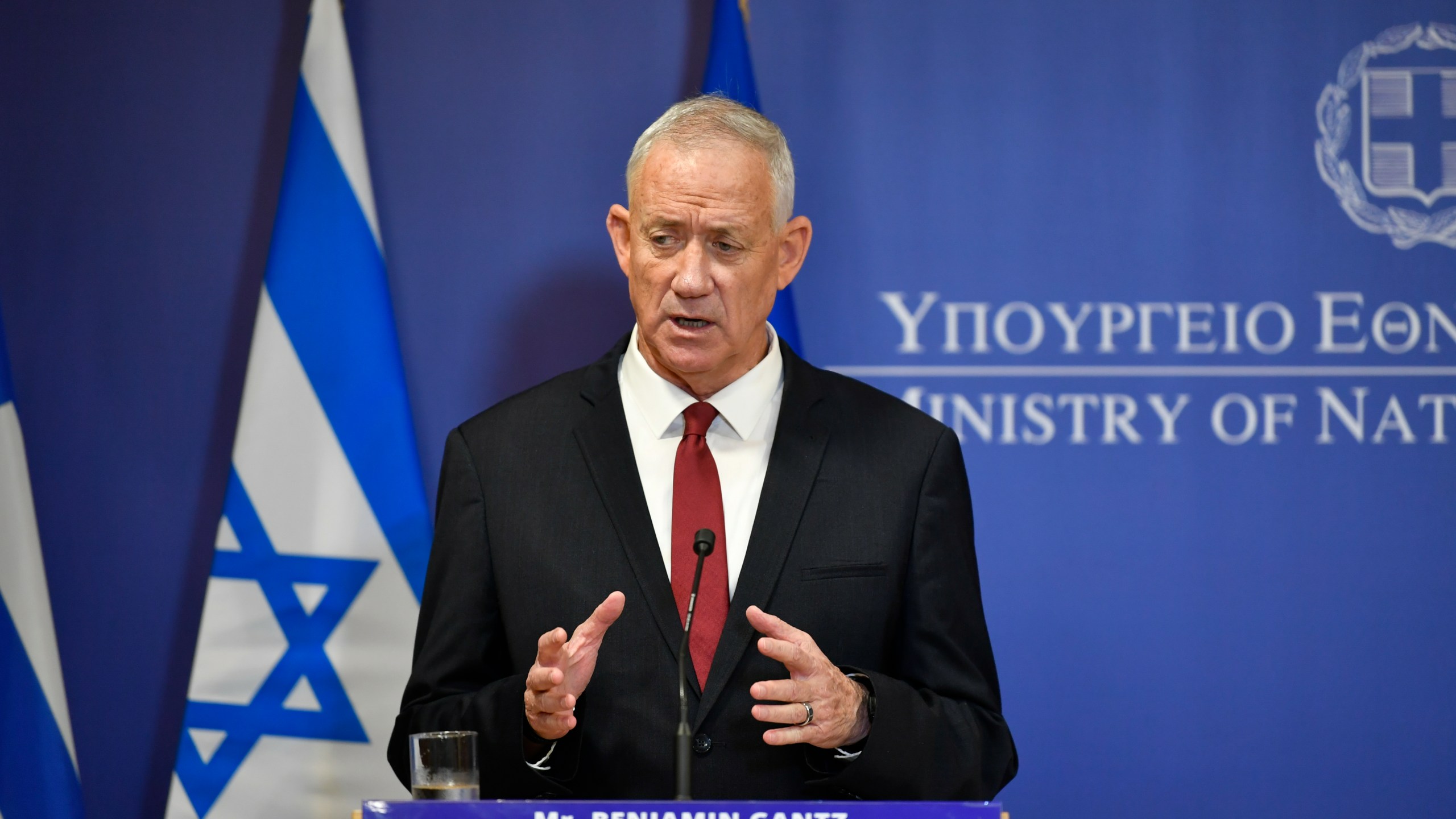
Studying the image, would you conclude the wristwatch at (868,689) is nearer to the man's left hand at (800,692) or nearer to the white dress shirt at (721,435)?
the man's left hand at (800,692)

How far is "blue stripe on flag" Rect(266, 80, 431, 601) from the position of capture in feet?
9.60

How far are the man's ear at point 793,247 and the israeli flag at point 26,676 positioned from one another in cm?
170

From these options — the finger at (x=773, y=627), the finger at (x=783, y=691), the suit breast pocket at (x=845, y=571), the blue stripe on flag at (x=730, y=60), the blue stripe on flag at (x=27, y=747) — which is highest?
the blue stripe on flag at (x=730, y=60)

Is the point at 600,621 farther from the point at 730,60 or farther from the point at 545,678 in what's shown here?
the point at 730,60

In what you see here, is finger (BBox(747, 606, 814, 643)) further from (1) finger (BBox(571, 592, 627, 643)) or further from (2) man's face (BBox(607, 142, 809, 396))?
(2) man's face (BBox(607, 142, 809, 396))

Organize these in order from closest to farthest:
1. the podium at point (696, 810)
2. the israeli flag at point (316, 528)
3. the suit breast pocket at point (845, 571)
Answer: the podium at point (696, 810), the suit breast pocket at point (845, 571), the israeli flag at point (316, 528)

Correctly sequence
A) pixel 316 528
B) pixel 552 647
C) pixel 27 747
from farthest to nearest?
pixel 316 528
pixel 27 747
pixel 552 647

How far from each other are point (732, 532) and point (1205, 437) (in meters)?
1.62

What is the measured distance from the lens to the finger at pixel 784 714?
5.50 feet

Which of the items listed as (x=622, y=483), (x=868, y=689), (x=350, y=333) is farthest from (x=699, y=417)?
(x=350, y=333)

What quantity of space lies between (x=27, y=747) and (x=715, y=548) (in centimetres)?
163

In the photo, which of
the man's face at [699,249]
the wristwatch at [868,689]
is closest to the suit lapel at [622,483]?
the man's face at [699,249]

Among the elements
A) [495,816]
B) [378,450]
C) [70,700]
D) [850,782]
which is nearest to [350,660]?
[378,450]

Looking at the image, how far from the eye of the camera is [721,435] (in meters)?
2.24
